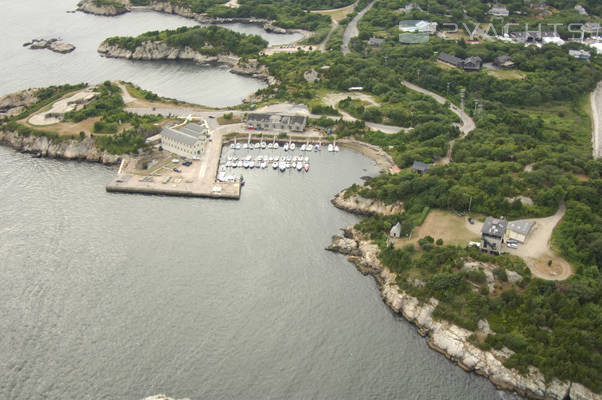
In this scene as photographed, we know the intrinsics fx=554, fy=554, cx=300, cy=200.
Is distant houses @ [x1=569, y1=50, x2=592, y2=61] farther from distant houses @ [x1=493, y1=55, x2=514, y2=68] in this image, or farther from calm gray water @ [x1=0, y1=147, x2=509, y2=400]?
calm gray water @ [x1=0, y1=147, x2=509, y2=400]

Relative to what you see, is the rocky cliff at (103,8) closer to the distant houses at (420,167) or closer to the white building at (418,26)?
the white building at (418,26)

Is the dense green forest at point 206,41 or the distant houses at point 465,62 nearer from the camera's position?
the distant houses at point 465,62

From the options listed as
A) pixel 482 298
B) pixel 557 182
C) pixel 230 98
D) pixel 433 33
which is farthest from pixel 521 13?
pixel 482 298

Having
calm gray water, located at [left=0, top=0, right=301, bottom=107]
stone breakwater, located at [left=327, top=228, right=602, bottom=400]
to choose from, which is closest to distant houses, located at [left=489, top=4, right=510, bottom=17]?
calm gray water, located at [left=0, top=0, right=301, bottom=107]

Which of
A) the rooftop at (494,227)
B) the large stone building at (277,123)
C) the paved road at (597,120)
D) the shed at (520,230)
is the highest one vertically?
the rooftop at (494,227)

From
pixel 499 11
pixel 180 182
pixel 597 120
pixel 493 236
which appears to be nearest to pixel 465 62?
pixel 597 120

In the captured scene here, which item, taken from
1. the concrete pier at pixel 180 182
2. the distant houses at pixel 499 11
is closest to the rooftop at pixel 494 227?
the concrete pier at pixel 180 182
